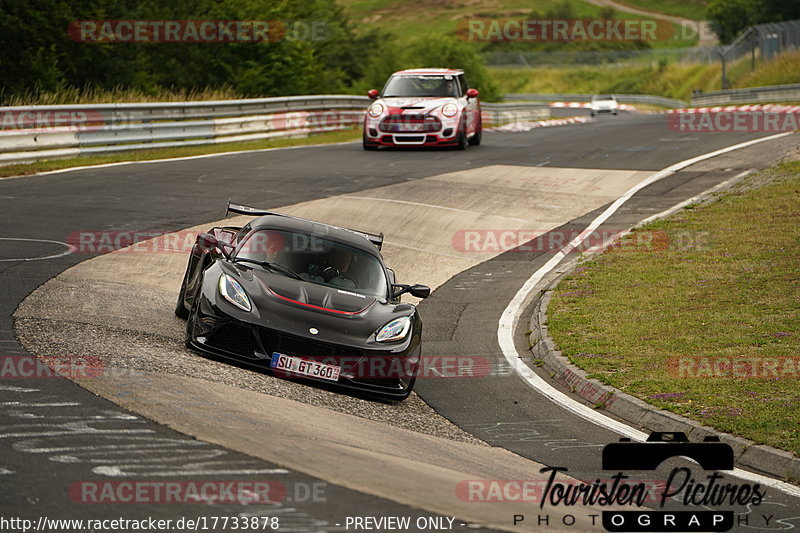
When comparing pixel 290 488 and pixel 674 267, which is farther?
pixel 674 267

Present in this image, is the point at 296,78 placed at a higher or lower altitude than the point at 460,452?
higher

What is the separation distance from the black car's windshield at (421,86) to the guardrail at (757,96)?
22.8m

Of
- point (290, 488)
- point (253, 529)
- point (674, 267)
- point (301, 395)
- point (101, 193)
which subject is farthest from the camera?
point (101, 193)

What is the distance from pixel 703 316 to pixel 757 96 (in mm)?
37651

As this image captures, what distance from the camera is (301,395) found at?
8.39 m

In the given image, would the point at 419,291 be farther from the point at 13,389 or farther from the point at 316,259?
the point at 13,389

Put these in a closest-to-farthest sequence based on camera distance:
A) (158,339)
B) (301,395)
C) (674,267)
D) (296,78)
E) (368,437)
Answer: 1. (368,437)
2. (301,395)
3. (158,339)
4. (674,267)
5. (296,78)

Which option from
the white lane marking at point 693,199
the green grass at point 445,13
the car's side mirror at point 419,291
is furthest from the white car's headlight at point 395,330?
the green grass at point 445,13

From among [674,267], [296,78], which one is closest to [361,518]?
[674,267]

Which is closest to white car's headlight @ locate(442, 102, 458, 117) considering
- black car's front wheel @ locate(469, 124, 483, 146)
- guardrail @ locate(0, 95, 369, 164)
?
black car's front wheel @ locate(469, 124, 483, 146)

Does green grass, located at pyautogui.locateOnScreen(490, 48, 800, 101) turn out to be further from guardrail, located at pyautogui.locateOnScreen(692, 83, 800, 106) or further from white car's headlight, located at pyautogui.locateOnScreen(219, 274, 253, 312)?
white car's headlight, located at pyautogui.locateOnScreen(219, 274, 253, 312)

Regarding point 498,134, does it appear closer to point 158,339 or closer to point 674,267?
point 674,267

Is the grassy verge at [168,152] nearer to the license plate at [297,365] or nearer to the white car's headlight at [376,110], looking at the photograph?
the white car's headlight at [376,110]

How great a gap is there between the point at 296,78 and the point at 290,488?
39.4 meters
